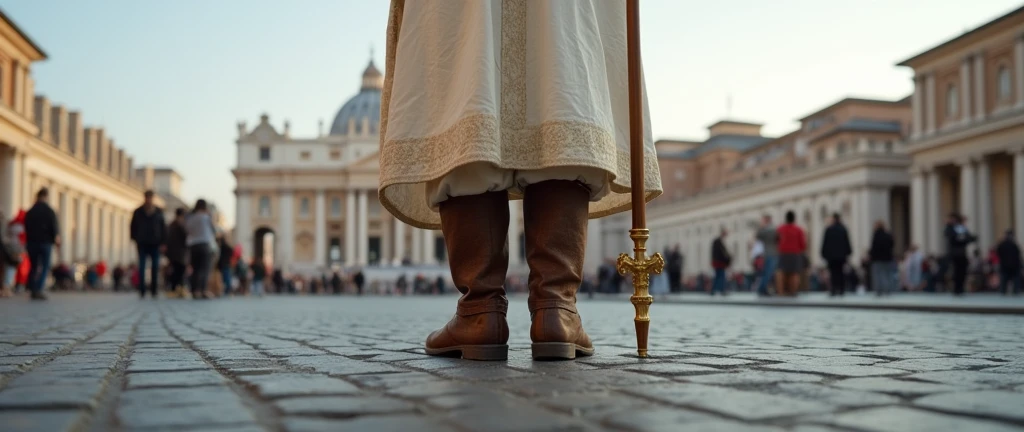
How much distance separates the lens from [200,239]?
15.9 metres

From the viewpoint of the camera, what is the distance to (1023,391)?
2.43 metres

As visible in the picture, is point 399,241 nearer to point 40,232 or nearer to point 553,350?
point 40,232

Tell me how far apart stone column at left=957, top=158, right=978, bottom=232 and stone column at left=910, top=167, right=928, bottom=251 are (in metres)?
3.00

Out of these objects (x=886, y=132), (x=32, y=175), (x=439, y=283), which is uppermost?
(x=886, y=132)

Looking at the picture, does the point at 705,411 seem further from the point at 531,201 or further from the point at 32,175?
the point at 32,175

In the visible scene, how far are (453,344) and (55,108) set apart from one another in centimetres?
6136

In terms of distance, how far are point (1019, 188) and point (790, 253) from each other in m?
27.1

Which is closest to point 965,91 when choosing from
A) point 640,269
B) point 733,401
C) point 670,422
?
point 640,269

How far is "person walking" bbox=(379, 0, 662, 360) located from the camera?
3234 millimetres

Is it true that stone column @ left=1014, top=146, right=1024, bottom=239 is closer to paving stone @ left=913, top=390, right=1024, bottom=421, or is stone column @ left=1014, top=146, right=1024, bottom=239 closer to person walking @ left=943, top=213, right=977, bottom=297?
person walking @ left=943, top=213, right=977, bottom=297

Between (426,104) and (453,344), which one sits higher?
(426,104)

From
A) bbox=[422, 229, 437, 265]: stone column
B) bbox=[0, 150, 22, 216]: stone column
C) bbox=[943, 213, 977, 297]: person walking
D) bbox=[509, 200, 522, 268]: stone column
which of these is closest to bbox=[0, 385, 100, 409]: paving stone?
bbox=[943, 213, 977, 297]: person walking

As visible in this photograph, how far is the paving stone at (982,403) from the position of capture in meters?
2.01

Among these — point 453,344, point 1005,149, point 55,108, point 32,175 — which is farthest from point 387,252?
point 453,344
